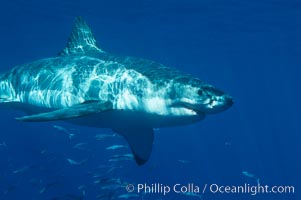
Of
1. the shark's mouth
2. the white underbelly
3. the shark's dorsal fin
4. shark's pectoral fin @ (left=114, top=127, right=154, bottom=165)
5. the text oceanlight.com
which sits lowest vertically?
the text oceanlight.com

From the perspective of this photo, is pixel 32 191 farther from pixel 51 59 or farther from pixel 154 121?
pixel 154 121

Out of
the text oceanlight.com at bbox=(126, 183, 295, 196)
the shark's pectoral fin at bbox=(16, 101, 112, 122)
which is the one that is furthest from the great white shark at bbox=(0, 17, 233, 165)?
the text oceanlight.com at bbox=(126, 183, 295, 196)

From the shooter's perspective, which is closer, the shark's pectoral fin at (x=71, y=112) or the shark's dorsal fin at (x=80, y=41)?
the shark's pectoral fin at (x=71, y=112)

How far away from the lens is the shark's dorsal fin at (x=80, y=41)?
288 inches

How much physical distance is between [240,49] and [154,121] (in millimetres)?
33301

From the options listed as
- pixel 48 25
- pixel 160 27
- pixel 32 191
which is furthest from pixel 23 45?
pixel 32 191

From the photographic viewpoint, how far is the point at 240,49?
3653cm

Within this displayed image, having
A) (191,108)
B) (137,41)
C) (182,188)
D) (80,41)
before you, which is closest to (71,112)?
(191,108)

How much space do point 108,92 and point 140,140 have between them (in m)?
1.53

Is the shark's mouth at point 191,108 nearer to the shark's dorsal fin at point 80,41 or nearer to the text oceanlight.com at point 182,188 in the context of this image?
the shark's dorsal fin at point 80,41

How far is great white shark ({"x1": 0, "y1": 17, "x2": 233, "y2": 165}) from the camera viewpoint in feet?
15.2

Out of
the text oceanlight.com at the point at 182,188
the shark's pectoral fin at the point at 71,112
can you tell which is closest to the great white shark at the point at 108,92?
the shark's pectoral fin at the point at 71,112

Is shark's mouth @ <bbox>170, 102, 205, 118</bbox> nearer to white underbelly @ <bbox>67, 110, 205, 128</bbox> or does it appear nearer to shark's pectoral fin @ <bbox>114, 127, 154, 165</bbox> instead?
white underbelly @ <bbox>67, 110, 205, 128</bbox>

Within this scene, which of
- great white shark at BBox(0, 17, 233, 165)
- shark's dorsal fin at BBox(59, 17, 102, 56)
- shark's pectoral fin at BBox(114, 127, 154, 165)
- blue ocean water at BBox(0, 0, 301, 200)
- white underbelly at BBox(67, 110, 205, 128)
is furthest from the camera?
blue ocean water at BBox(0, 0, 301, 200)
